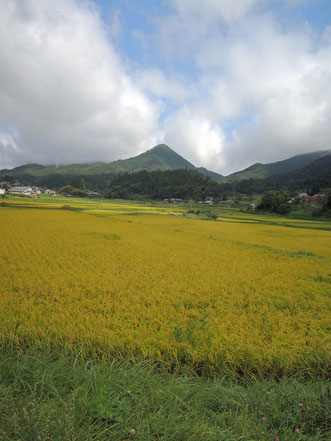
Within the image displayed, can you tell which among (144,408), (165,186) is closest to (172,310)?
(144,408)

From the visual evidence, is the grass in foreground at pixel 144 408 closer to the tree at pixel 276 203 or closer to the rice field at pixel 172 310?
the rice field at pixel 172 310

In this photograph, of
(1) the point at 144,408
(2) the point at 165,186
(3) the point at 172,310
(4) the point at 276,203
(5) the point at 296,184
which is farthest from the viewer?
(5) the point at 296,184

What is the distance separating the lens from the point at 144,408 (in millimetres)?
2111

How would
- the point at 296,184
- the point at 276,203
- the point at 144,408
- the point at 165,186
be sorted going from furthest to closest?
the point at 296,184, the point at 165,186, the point at 276,203, the point at 144,408

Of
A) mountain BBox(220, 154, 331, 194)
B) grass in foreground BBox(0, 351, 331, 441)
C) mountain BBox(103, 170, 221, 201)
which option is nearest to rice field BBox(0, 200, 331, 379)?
grass in foreground BBox(0, 351, 331, 441)

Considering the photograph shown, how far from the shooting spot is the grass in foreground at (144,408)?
1.86m

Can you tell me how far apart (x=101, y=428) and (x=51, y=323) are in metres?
2.63

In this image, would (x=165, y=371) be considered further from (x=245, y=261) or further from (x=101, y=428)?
(x=245, y=261)

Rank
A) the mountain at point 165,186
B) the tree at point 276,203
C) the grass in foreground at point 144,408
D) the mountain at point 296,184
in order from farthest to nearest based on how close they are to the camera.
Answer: the mountain at point 165,186
the mountain at point 296,184
the tree at point 276,203
the grass in foreground at point 144,408

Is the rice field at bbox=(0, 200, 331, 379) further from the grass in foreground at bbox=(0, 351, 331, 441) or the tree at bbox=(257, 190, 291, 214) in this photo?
the tree at bbox=(257, 190, 291, 214)

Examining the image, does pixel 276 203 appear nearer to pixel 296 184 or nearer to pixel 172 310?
pixel 172 310

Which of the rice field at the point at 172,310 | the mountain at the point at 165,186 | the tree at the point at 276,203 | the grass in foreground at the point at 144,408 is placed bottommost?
the rice field at the point at 172,310

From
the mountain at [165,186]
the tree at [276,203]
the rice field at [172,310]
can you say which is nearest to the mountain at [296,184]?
the mountain at [165,186]

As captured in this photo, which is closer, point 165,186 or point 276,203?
point 276,203
